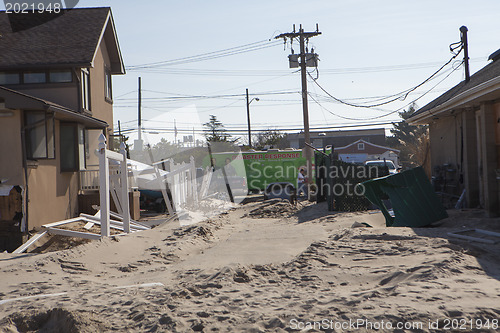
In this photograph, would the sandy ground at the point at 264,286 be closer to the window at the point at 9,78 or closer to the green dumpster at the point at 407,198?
the green dumpster at the point at 407,198

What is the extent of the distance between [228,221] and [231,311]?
996 cm

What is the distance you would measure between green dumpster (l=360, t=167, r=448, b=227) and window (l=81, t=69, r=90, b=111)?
1071cm

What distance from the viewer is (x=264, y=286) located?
578cm

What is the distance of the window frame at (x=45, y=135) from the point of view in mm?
13008

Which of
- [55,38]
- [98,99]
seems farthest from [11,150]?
[55,38]

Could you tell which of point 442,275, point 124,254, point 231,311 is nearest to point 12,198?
point 124,254

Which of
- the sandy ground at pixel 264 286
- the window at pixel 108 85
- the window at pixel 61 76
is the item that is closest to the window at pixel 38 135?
the window at pixel 61 76

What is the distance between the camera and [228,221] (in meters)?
14.7

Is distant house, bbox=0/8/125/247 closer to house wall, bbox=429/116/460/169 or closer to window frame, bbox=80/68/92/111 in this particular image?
window frame, bbox=80/68/92/111

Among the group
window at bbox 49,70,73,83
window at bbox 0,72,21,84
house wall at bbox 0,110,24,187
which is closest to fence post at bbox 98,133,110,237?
house wall at bbox 0,110,24,187

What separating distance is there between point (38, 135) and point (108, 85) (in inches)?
314

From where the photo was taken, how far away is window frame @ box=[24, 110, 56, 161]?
42.7 feet

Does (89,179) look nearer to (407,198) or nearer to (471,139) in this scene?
(407,198)

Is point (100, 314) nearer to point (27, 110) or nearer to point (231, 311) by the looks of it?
point (231, 311)
